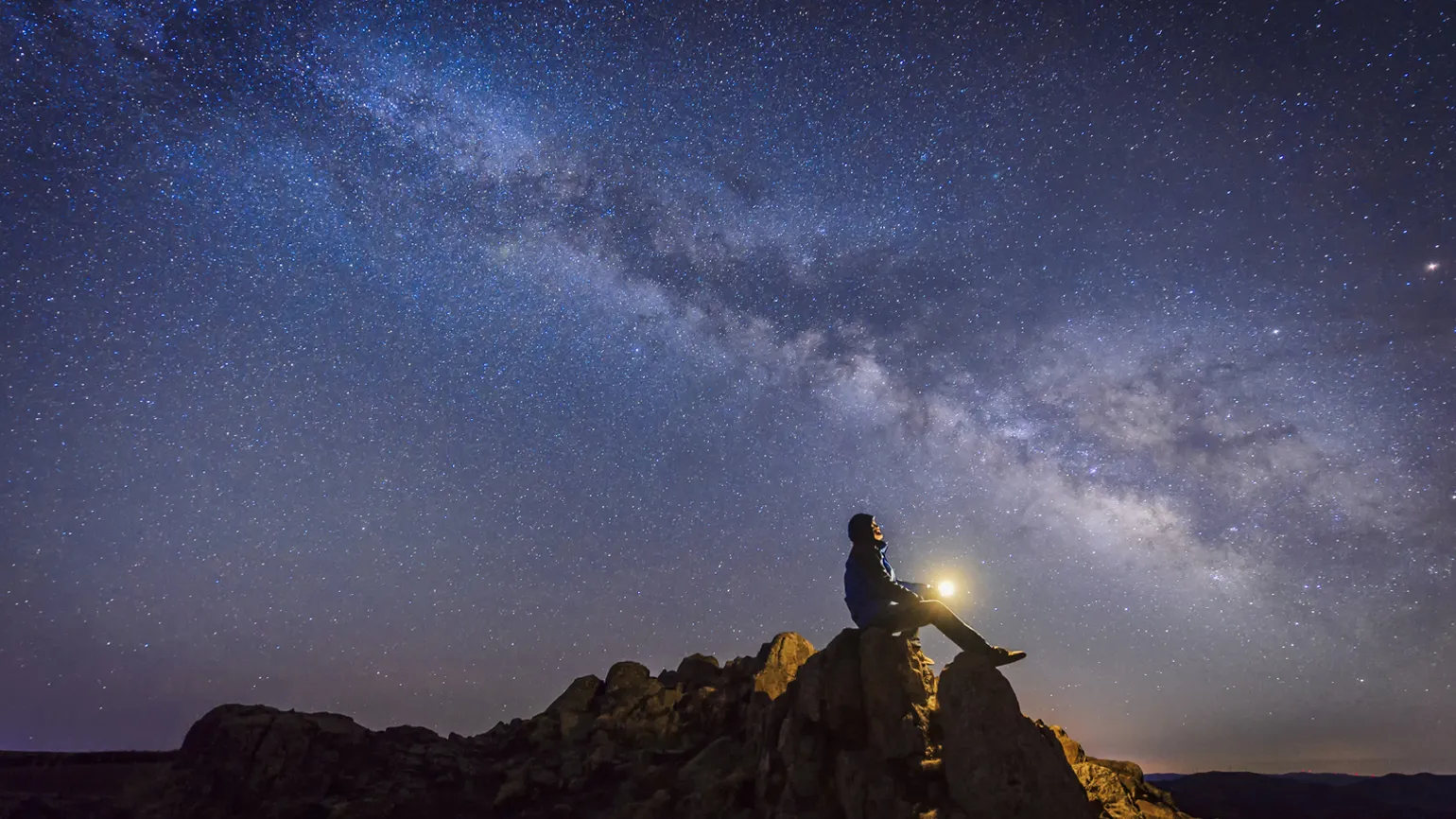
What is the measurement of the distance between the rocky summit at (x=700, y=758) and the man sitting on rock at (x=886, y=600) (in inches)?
19.1

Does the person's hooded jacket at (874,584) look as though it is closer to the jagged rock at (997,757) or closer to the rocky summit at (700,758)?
the rocky summit at (700,758)

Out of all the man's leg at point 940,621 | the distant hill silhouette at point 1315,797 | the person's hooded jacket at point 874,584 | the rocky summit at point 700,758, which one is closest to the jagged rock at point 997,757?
the rocky summit at point 700,758

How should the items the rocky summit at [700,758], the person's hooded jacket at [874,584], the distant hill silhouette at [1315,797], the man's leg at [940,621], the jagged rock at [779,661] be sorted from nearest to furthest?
the rocky summit at [700,758]
the man's leg at [940,621]
the person's hooded jacket at [874,584]
the jagged rock at [779,661]
the distant hill silhouette at [1315,797]

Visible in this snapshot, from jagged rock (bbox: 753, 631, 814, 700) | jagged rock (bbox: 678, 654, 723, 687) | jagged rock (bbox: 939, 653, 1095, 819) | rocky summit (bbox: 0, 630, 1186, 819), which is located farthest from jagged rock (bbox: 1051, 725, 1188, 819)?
jagged rock (bbox: 678, 654, 723, 687)

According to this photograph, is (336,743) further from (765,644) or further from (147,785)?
(765,644)

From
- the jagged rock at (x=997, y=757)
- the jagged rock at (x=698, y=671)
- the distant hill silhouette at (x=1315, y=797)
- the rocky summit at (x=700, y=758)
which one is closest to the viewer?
the jagged rock at (x=997, y=757)

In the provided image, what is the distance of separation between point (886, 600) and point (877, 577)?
0.55 metres

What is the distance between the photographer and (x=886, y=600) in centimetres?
1476

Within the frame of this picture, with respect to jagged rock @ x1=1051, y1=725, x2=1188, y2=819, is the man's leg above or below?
above

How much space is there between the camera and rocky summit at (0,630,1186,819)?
1273 centimetres

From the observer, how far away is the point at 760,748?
56.4ft

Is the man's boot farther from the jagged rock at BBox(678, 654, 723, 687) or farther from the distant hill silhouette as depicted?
the distant hill silhouette

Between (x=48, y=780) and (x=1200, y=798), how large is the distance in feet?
281

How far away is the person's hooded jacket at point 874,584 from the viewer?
14523 millimetres
